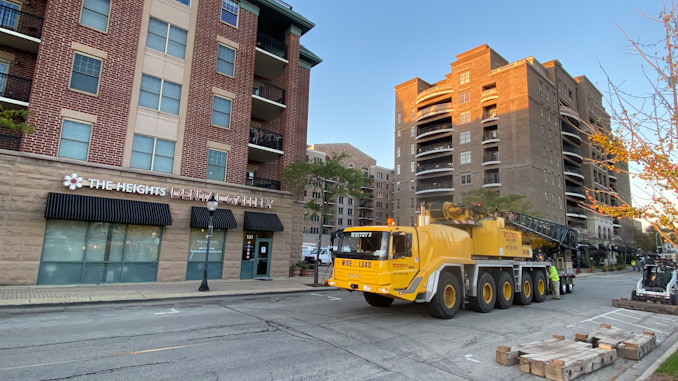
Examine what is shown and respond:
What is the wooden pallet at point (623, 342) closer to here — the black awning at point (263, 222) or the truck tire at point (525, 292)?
the truck tire at point (525, 292)

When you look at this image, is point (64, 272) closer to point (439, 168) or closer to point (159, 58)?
point (159, 58)

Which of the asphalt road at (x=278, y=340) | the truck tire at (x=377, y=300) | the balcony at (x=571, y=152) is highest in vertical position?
the balcony at (x=571, y=152)

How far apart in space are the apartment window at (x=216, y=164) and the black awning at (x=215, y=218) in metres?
2.00

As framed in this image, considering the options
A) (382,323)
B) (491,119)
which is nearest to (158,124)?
(382,323)

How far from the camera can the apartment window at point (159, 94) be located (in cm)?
1752

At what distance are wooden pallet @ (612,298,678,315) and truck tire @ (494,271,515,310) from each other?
4817 mm

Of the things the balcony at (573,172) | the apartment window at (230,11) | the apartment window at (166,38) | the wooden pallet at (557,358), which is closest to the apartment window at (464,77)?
the balcony at (573,172)

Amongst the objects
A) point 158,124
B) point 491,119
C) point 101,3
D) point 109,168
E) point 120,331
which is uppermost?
point 491,119

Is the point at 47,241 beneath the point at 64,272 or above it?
above

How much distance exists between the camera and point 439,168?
202 feet

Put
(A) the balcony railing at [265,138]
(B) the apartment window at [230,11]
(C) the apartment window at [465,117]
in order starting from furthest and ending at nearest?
1. (C) the apartment window at [465,117]
2. (A) the balcony railing at [265,138]
3. (B) the apartment window at [230,11]

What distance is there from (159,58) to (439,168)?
168ft

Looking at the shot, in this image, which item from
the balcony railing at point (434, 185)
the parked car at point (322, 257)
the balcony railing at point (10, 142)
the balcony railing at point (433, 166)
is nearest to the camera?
the balcony railing at point (10, 142)

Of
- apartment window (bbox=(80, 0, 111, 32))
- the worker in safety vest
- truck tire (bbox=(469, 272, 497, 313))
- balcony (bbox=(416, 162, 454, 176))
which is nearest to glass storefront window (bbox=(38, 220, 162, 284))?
apartment window (bbox=(80, 0, 111, 32))
